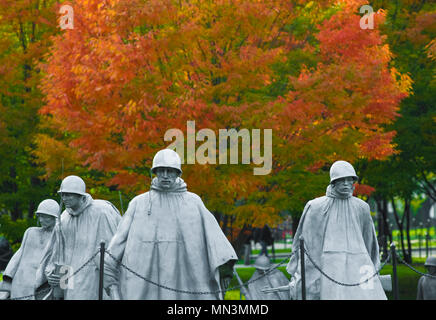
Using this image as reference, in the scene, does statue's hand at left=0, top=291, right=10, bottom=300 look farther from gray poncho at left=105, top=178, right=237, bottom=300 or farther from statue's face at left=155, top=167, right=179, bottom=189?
statue's face at left=155, top=167, right=179, bottom=189

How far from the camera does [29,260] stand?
11867 millimetres

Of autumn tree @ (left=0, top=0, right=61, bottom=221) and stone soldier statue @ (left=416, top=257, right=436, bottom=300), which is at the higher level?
autumn tree @ (left=0, top=0, right=61, bottom=221)

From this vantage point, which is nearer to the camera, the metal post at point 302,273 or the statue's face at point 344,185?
the metal post at point 302,273

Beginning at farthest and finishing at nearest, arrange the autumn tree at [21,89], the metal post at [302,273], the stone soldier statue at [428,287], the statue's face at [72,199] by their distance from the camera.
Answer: the autumn tree at [21,89], the stone soldier statue at [428,287], the statue's face at [72,199], the metal post at [302,273]

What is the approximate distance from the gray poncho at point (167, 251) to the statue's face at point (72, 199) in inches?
53.5

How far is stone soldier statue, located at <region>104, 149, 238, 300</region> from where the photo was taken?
8805 millimetres

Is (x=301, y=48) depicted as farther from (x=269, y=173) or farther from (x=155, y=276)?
(x=155, y=276)

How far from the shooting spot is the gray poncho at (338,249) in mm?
9734

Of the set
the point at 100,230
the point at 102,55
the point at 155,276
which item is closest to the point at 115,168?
the point at 102,55

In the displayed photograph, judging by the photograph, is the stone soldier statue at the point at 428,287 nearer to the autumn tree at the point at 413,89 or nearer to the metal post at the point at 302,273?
the metal post at the point at 302,273

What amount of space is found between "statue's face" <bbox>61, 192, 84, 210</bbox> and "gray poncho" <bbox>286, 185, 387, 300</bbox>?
2794 mm

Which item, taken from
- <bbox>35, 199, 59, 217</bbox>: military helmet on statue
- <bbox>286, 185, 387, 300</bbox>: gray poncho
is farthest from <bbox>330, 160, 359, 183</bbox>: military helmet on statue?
<bbox>35, 199, 59, 217</bbox>: military helmet on statue

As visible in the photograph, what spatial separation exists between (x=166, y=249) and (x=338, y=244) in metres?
2.35

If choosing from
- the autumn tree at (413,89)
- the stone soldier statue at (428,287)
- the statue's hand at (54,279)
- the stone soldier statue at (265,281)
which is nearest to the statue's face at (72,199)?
the statue's hand at (54,279)
